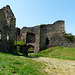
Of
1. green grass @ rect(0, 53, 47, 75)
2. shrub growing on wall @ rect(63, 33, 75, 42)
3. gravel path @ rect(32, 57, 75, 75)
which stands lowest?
gravel path @ rect(32, 57, 75, 75)

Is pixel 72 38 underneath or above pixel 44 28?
underneath

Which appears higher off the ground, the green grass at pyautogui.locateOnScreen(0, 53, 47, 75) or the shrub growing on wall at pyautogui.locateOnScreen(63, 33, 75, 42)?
the shrub growing on wall at pyautogui.locateOnScreen(63, 33, 75, 42)

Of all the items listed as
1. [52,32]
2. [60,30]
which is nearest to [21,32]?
[52,32]

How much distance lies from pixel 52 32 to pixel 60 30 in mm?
1987

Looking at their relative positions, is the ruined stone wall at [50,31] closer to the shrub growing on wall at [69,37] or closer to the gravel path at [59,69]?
the shrub growing on wall at [69,37]

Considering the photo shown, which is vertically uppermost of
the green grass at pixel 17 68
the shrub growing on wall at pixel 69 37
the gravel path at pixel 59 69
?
the shrub growing on wall at pixel 69 37

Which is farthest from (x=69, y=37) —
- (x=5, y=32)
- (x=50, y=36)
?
(x=5, y=32)

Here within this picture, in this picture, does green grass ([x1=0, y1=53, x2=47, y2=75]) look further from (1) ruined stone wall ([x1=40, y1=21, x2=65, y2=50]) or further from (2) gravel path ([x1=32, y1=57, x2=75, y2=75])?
(1) ruined stone wall ([x1=40, y1=21, x2=65, y2=50])

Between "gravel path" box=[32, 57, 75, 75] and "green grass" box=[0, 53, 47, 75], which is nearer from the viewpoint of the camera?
"green grass" box=[0, 53, 47, 75]

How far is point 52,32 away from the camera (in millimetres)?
21750

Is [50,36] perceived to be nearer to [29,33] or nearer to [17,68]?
[29,33]

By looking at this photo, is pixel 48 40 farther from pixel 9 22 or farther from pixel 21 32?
pixel 9 22

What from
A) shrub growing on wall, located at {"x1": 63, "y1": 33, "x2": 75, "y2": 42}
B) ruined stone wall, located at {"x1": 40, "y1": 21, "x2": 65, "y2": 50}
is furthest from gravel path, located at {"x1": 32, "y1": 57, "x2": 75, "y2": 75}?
ruined stone wall, located at {"x1": 40, "y1": 21, "x2": 65, "y2": 50}

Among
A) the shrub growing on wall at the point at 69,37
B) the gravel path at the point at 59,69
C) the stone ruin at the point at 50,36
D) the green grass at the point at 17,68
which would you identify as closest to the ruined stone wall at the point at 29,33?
the stone ruin at the point at 50,36
